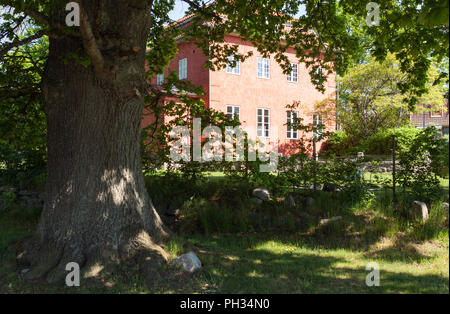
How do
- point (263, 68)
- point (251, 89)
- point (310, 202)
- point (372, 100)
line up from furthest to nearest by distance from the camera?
1. point (263, 68)
2. point (372, 100)
3. point (251, 89)
4. point (310, 202)

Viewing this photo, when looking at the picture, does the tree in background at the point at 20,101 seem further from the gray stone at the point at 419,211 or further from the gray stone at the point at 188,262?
the gray stone at the point at 419,211

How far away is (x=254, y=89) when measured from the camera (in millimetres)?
23125

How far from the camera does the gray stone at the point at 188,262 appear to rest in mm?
4984

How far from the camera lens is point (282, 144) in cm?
2397

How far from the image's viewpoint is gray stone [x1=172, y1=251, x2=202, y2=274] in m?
4.98

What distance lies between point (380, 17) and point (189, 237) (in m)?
6.18

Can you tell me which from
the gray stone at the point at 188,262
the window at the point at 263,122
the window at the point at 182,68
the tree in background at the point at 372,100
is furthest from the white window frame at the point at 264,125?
the gray stone at the point at 188,262

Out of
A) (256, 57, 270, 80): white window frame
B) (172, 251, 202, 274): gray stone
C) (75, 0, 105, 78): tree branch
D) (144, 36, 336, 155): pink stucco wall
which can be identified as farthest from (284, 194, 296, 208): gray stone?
(256, 57, 270, 80): white window frame

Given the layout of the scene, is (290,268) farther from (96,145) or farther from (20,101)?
(20,101)

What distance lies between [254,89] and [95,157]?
61.3 feet

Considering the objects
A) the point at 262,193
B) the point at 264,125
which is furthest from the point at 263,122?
the point at 262,193

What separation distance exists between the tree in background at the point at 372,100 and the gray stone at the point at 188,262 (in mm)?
19789

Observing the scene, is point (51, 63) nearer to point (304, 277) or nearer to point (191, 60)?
point (304, 277)

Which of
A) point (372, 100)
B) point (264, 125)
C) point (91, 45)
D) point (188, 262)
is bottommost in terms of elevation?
point (188, 262)
